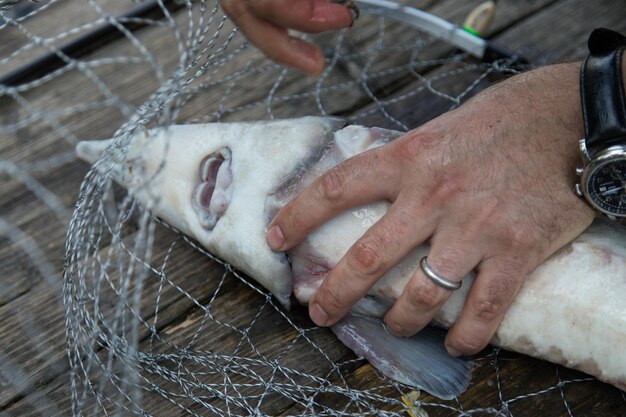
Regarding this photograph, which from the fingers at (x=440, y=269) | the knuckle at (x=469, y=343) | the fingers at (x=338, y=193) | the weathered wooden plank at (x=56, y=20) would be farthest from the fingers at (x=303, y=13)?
the weathered wooden plank at (x=56, y=20)

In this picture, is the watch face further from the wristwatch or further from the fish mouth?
the fish mouth

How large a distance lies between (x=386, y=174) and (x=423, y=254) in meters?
0.24

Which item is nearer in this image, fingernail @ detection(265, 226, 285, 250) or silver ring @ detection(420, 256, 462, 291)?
silver ring @ detection(420, 256, 462, 291)

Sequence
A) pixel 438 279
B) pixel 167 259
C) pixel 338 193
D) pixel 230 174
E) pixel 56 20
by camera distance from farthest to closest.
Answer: pixel 56 20 → pixel 167 259 → pixel 230 174 → pixel 338 193 → pixel 438 279

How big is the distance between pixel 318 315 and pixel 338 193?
0.35 m

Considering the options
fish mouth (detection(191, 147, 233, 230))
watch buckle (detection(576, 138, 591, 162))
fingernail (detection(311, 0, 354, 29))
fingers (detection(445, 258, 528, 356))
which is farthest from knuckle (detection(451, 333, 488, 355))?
fingernail (detection(311, 0, 354, 29))

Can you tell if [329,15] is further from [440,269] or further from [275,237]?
[440,269]

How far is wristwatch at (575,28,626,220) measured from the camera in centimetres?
178

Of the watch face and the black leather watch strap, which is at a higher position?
the black leather watch strap

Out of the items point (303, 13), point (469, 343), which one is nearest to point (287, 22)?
point (303, 13)

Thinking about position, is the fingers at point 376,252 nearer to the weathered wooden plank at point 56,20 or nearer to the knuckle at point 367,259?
the knuckle at point 367,259

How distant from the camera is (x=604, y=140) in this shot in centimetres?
178

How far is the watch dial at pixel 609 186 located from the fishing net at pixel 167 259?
1.56ft

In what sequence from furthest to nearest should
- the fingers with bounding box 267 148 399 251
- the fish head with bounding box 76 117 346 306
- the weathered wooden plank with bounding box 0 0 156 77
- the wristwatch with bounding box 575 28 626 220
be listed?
the weathered wooden plank with bounding box 0 0 156 77 < the fish head with bounding box 76 117 346 306 < the fingers with bounding box 267 148 399 251 < the wristwatch with bounding box 575 28 626 220
